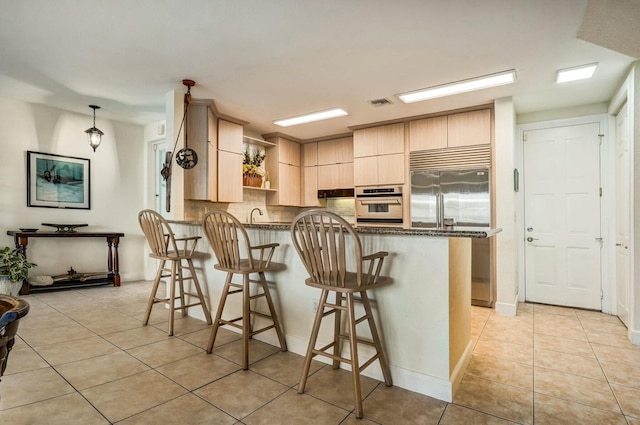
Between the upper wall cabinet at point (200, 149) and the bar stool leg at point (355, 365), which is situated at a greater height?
the upper wall cabinet at point (200, 149)

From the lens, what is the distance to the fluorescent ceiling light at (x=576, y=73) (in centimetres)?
302

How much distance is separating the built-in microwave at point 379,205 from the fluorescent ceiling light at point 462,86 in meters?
1.34

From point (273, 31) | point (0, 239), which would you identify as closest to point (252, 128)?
point (273, 31)

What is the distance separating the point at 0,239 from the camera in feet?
14.2

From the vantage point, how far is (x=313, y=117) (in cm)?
469

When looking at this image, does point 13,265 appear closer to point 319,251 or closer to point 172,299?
point 172,299

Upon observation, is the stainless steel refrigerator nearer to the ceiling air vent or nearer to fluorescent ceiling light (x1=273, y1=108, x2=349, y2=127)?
the ceiling air vent

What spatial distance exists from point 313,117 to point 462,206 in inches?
91.5

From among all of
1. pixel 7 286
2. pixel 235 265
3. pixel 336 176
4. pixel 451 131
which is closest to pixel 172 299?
pixel 235 265

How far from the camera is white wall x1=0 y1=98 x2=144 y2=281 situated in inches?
173

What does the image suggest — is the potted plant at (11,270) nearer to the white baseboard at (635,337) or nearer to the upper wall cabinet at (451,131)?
the upper wall cabinet at (451,131)

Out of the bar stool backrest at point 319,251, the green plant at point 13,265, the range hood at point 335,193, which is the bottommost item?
the green plant at point 13,265

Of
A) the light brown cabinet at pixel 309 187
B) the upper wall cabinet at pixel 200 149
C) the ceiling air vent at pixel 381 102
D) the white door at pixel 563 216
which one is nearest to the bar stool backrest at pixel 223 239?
the upper wall cabinet at pixel 200 149

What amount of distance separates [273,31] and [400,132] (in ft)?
8.85
